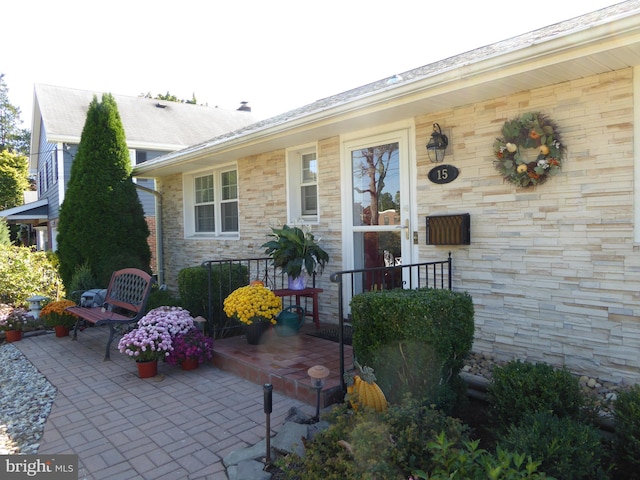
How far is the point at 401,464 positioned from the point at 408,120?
11.7 ft

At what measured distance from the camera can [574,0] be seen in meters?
4.57

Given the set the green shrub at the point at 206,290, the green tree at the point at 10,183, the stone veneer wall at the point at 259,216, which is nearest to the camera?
the green shrub at the point at 206,290

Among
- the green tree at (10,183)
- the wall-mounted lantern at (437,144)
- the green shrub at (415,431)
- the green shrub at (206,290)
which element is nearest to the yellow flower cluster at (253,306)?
the green shrub at (206,290)

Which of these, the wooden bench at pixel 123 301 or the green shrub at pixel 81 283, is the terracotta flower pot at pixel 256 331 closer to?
the wooden bench at pixel 123 301

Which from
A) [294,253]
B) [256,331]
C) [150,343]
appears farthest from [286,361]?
[294,253]

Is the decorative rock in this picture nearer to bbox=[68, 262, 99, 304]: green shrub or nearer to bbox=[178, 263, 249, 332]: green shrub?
bbox=[178, 263, 249, 332]: green shrub

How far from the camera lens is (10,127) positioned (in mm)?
35594

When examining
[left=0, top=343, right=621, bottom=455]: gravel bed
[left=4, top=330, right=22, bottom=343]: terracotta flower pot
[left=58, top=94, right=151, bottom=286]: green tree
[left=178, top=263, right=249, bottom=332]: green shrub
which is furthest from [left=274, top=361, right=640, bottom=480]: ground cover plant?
[left=58, top=94, right=151, bottom=286]: green tree

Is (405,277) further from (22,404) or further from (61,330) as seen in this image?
(61,330)

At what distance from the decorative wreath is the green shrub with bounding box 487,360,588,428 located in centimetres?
173

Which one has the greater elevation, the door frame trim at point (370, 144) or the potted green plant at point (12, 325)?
the door frame trim at point (370, 144)

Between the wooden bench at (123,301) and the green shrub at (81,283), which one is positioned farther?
the green shrub at (81,283)

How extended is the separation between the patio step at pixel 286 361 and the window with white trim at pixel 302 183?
1.81 metres

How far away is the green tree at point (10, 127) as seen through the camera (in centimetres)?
3494
